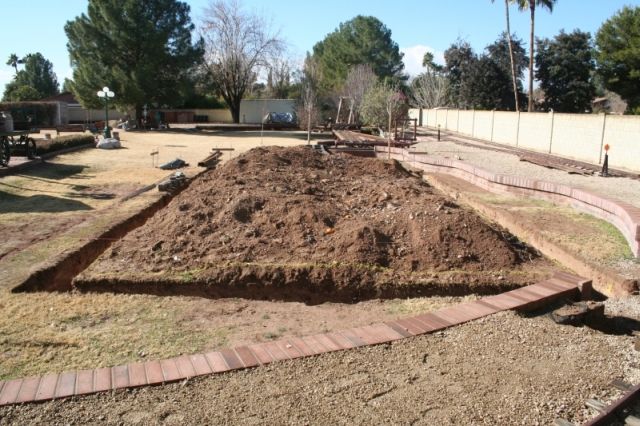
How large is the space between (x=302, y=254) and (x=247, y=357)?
2660 mm

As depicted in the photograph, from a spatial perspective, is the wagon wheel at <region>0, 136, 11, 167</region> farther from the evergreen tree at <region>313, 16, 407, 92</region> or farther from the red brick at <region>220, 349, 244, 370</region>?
the evergreen tree at <region>313, 16, 407, 92</region>

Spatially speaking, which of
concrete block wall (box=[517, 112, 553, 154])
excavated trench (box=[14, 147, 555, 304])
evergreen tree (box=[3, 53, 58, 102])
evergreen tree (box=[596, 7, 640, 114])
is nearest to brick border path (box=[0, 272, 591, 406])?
excavated trench (box=[14, 147, 555, 304])

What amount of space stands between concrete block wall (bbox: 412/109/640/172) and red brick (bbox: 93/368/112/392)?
17017mm

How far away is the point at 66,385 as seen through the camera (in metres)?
3.18

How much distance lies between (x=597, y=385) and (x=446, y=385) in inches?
35.8

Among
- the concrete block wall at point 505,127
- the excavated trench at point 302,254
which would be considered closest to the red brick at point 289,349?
the excavated trench at point 302,254

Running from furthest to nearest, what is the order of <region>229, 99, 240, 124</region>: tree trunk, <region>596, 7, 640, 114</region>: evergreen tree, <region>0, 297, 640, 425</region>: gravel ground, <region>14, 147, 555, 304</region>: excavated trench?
1. <region>229, 99, 240, 124</region>: tree trunk
2. <region>596, 7, 640, 114</region>: evergreen tree
3. <region>14, 147, 555, 304</region>: excavated trench
4. <region>0, 297, 640, 425</region>: gravel ground

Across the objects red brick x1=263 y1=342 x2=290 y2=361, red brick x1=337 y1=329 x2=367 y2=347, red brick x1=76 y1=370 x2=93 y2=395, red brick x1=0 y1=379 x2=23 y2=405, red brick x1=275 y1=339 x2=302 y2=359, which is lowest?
red brick x1=0 y1=379 x2=23 y2=405

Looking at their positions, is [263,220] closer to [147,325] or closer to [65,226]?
[147,325]

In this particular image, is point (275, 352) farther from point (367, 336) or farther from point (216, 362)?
point (367, 336)

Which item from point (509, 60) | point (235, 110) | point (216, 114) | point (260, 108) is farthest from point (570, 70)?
point (216, 114)

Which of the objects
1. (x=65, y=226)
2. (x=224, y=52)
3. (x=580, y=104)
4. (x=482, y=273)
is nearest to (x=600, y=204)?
(x=482, y=273)

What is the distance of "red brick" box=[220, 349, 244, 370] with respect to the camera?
3.39 meters

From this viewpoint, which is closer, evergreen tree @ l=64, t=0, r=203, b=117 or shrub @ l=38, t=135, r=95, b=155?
shrub @ l=38, t=135, r=95, b=155
